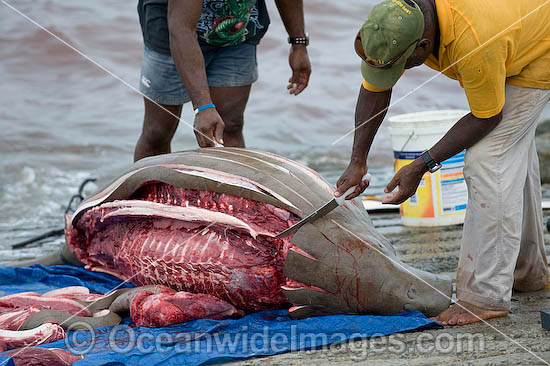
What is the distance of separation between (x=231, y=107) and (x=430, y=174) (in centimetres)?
141

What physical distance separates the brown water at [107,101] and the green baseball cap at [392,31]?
4105 mm

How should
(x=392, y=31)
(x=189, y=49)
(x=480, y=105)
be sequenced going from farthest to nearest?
(x=189, y=49) < (x=480, y=105) < (x=392, y=31)

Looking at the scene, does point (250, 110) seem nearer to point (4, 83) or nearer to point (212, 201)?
point (4, 83)

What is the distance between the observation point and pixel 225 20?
14.2ft

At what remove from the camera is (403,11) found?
2602 mm

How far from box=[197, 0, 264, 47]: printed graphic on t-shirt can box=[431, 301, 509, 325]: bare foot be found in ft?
7.49

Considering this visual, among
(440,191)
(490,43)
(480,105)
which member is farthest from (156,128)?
(490,43)

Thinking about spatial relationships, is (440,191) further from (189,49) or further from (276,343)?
(276,343)

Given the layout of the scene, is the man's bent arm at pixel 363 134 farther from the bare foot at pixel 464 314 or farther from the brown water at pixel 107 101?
the brown water at pixel 107 101

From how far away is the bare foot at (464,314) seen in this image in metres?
2.99

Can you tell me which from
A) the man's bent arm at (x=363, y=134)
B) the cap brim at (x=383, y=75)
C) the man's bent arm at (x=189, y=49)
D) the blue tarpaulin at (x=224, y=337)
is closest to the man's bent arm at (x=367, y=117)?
the man's bent arm at (x=363, y=134)

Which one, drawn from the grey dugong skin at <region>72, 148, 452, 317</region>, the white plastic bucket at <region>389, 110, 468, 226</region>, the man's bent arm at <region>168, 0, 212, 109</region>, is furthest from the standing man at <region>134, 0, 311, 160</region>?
the grey dugong skin at <region>72, 148, 452, 317</region>

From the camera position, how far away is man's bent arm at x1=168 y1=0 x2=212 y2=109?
386 cm

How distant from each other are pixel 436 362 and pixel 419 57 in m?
1.19
